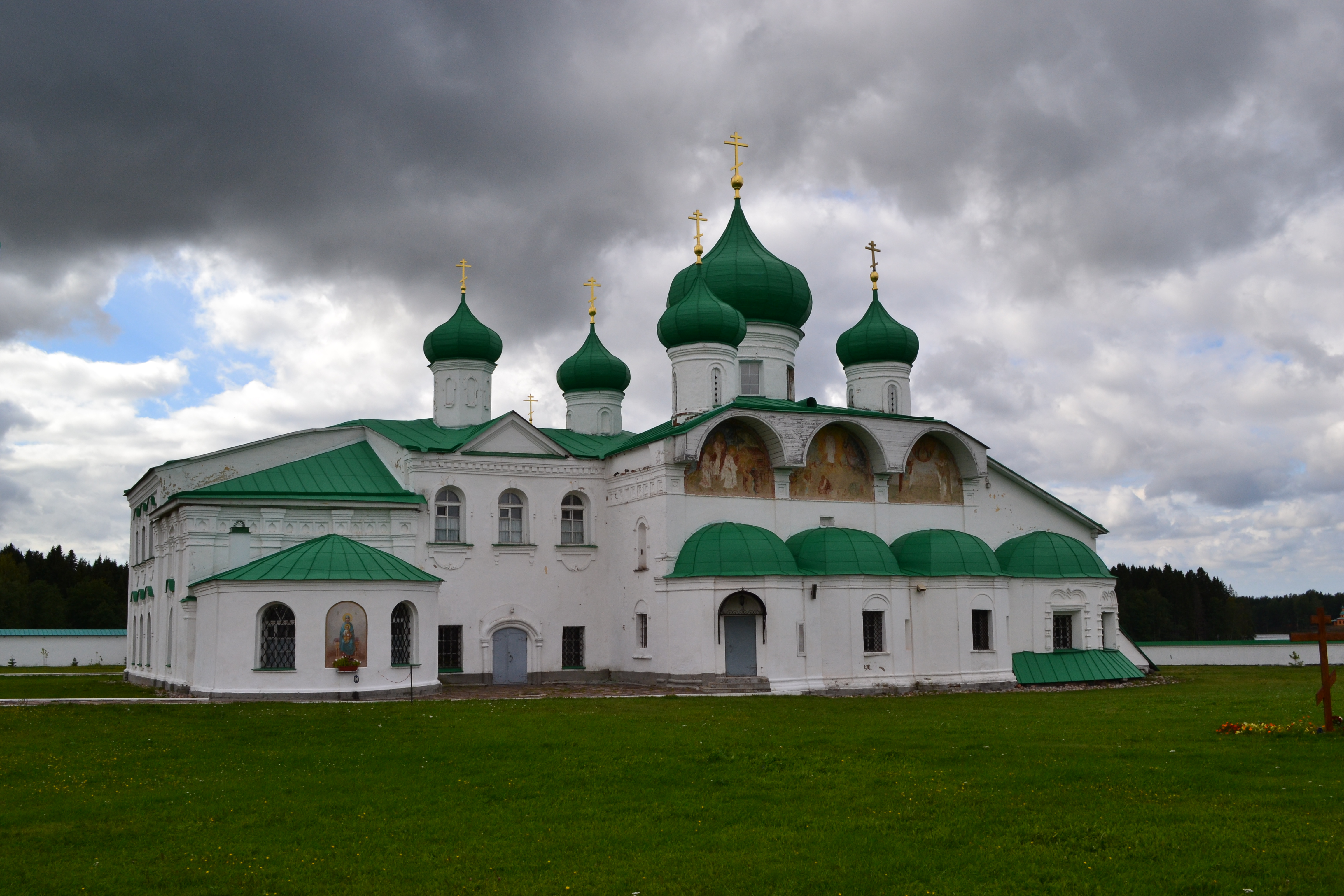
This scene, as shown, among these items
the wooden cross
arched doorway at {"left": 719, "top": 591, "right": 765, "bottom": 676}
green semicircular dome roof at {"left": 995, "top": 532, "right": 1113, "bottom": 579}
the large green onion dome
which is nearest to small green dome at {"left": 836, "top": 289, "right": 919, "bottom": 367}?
the large green onion dome

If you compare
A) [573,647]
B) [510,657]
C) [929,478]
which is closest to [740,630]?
[573,647]

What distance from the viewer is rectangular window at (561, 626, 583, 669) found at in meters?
28.7

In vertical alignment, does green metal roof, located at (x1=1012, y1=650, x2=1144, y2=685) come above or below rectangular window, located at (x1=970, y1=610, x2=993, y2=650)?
below

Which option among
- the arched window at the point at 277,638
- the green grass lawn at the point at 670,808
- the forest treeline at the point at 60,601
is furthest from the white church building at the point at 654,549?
the forest treeline at the point at 60,601

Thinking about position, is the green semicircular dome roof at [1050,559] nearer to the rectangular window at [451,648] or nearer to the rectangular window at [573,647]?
the rectangular window at [573,647]

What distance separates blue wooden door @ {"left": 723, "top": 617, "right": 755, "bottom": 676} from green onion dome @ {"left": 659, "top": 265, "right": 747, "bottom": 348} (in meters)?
7.02

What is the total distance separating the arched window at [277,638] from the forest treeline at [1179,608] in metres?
44.4

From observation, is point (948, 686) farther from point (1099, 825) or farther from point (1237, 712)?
point (1099, 825)

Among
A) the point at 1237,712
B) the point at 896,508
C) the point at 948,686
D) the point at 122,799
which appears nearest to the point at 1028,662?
the point at 948,686

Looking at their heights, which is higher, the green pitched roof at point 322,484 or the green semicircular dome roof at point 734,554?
the green pitched roof at point 322,484

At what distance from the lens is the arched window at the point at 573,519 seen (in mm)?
29156

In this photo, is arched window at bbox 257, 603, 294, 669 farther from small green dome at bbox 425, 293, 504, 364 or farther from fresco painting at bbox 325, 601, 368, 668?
small green dome at bbox 425, 293, 504, 364

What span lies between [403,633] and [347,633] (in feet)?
4.58

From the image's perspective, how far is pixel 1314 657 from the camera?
122 ft
